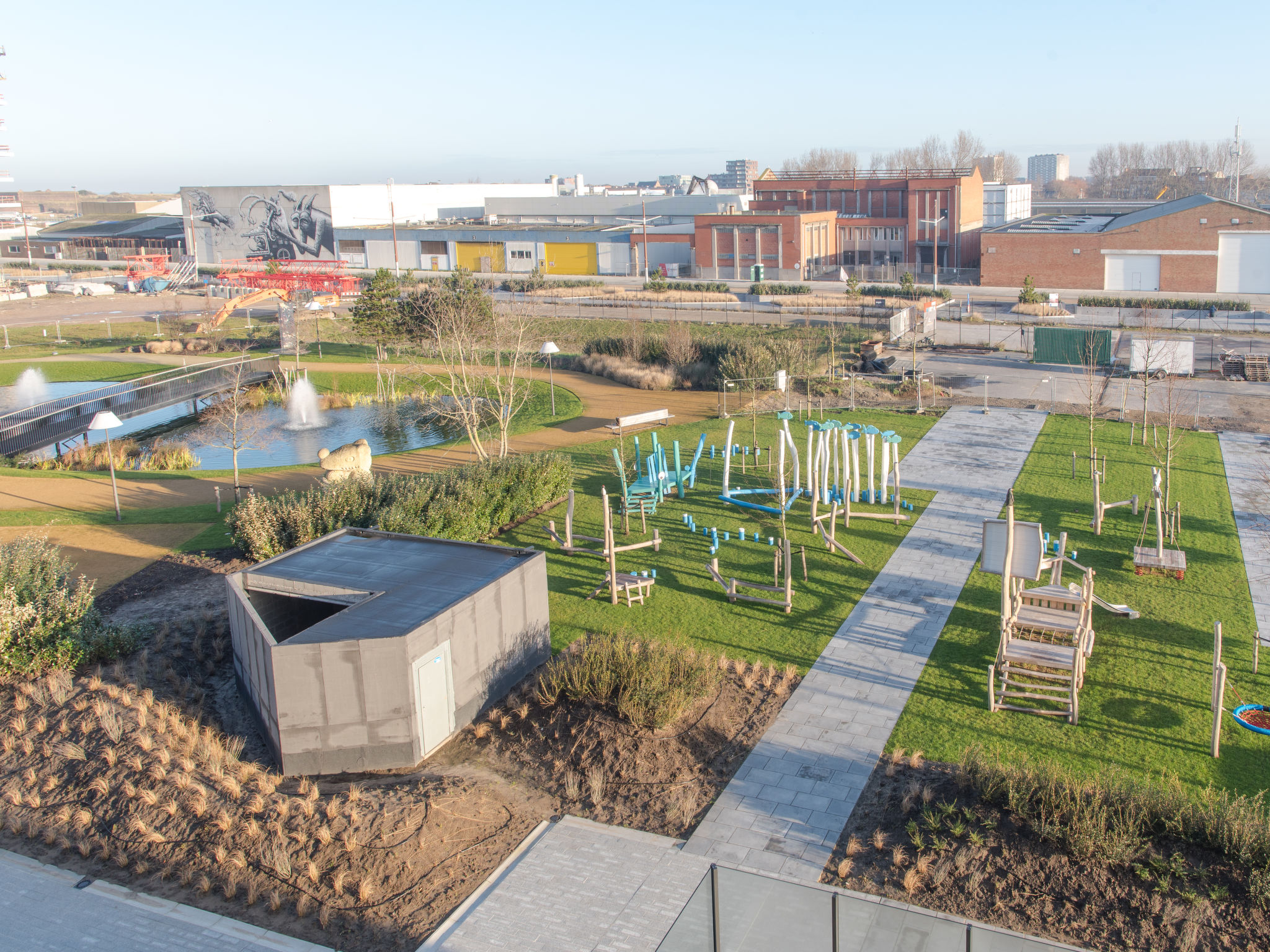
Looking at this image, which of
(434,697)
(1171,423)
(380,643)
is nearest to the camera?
(380,643)

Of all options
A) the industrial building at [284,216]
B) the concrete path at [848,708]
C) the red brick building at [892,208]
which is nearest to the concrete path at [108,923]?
the concrete path at [848,708]

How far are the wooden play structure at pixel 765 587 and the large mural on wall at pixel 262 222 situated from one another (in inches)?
2458

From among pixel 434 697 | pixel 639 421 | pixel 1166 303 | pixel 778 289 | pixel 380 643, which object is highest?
pixel 778 289

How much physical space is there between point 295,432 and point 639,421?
9.99m

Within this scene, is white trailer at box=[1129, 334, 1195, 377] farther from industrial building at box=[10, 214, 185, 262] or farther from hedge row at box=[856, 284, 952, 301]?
industrial building at box=[10, 214, 185, 262]

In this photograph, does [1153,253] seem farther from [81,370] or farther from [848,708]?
[81,370]

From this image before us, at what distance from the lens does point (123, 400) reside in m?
26.9

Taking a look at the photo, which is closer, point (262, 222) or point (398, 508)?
point (398, 508)

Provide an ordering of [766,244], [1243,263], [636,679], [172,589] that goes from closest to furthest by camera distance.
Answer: [636,679], [172,589], [1243,263], [766,244]

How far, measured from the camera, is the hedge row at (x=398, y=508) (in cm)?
1533

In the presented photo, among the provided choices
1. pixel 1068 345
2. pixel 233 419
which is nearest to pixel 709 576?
pixel 233 419

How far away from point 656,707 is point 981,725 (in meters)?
3.41

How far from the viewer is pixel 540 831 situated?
9094mm

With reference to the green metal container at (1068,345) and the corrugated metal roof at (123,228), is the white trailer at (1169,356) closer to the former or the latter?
the green metal container at (1068,345)
